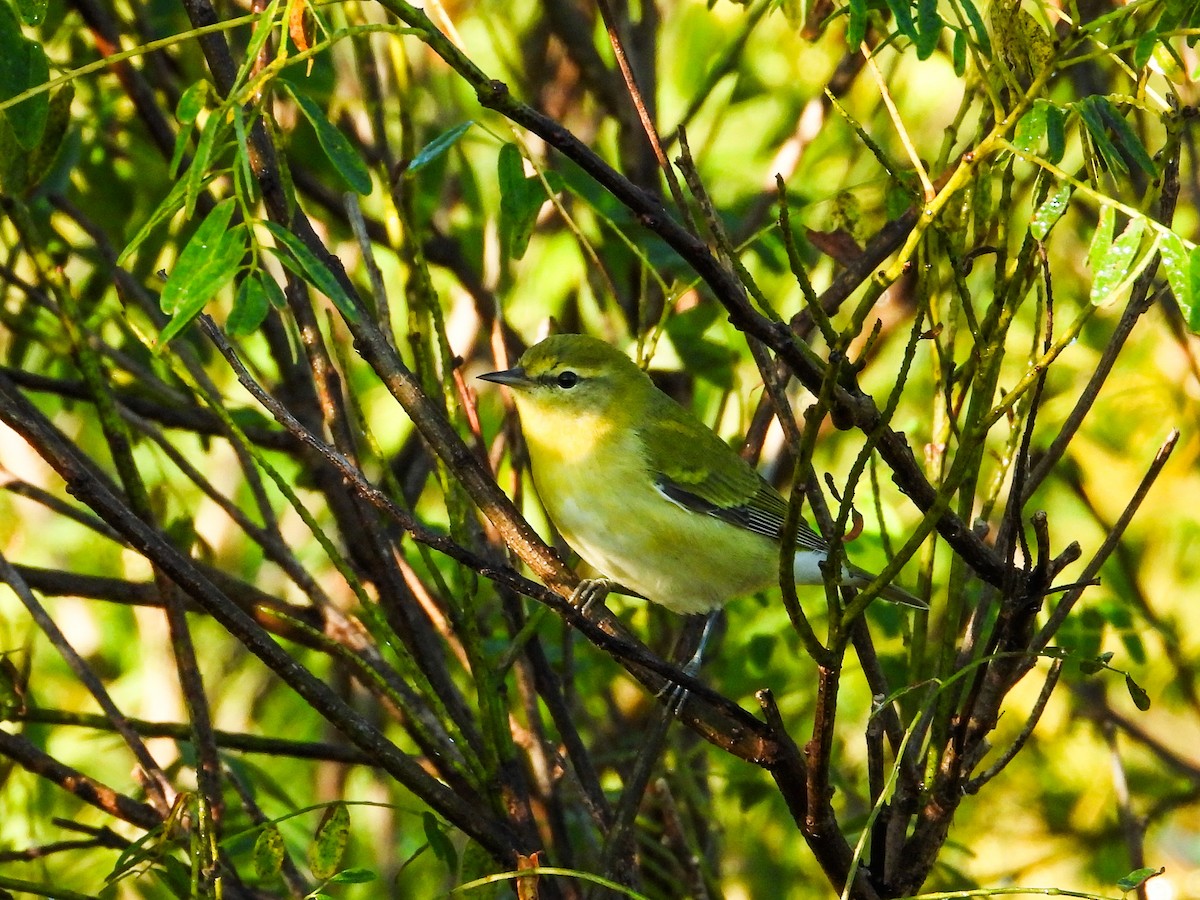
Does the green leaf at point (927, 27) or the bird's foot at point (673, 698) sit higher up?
the green leaf at point (927, 27)

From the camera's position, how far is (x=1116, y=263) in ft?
5.16

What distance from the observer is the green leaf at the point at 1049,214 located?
167cm

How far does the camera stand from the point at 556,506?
3.60 metres

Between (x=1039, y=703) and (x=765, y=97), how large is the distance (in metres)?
2.93

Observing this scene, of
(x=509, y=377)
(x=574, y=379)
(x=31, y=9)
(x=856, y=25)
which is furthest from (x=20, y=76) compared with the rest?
(x=574, y=379)

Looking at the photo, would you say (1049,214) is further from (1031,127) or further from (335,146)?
(335,146)

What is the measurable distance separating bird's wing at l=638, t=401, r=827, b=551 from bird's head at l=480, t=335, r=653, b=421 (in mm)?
121

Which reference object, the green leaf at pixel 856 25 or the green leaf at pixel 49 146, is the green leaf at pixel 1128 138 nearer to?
the green leaf at pixel 856 25

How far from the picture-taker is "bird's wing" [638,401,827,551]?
3724 mm

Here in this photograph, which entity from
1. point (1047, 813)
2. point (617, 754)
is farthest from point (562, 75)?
Result: point (1047, 813)

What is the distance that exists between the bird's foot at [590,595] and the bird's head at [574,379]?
49cm

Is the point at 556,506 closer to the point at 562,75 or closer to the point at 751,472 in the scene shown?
the point at 751,472

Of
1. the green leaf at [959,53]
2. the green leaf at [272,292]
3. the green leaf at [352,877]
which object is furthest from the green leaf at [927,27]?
the green leaf at [352,877]

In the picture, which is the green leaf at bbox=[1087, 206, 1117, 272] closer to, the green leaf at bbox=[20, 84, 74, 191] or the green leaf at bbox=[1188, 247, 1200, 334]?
the green leaf at bbox=[1188, 247, 1200, 334]
